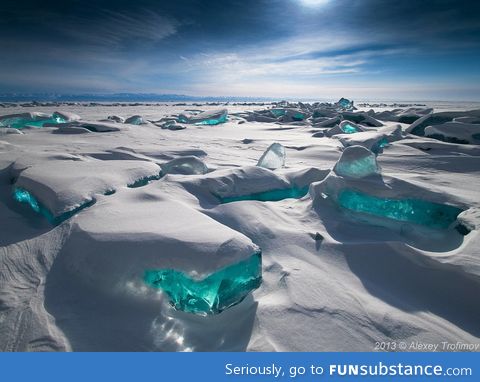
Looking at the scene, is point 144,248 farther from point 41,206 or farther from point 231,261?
point 41,206

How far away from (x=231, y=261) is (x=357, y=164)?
1509mm

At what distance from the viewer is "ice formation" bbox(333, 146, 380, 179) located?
2107 millimetres

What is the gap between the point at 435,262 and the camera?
1.34m

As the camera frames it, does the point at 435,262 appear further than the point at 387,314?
Yes

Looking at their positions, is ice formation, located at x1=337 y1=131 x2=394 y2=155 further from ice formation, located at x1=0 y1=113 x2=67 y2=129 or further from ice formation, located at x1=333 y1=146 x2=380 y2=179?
ice formation, located at x1=0 y1=113 x2=67 y2=129

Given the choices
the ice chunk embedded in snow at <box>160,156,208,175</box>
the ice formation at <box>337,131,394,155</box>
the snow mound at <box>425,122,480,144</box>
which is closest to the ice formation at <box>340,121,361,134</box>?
the snow mound at <box>425,122,480,144</box>

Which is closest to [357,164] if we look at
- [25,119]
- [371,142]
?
[371,142]

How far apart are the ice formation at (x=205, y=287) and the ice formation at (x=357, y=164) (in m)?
1.38

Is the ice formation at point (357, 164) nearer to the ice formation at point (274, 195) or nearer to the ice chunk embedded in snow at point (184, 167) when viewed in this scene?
the ice formation at point (274, 195)

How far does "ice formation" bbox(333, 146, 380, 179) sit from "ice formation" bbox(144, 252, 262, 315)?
1381 millimetres

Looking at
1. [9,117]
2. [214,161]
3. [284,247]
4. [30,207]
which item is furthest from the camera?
[9,117]

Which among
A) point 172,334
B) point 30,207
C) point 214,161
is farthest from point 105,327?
point 214,161

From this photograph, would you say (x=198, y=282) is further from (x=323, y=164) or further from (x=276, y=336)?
(x=323, y=164)

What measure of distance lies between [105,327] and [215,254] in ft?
1.54
